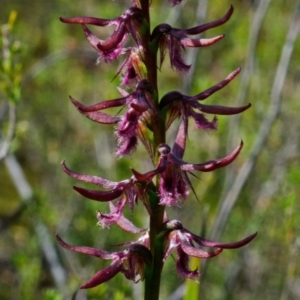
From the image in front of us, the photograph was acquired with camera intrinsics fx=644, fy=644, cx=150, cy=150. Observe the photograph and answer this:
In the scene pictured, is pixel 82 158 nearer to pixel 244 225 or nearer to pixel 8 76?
pixel 244 225

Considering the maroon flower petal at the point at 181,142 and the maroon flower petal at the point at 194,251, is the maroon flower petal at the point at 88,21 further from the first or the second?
the maroon flower petal at the point at 194,251

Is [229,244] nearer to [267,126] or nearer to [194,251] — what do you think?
[194,251]

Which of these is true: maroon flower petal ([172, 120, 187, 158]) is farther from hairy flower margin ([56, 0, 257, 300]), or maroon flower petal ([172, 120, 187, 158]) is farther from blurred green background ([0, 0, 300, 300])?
blurred green background ([0, 0, 300, 300])

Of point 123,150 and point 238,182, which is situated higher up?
point 123,150

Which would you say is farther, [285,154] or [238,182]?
[285,154]

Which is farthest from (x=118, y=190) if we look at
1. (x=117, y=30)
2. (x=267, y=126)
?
(x=267, y=126)


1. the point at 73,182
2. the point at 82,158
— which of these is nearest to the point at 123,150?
the point at 73,182

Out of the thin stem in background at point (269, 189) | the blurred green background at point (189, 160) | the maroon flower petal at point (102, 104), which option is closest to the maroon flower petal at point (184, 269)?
the maroon flower petal at point (102, 104)
